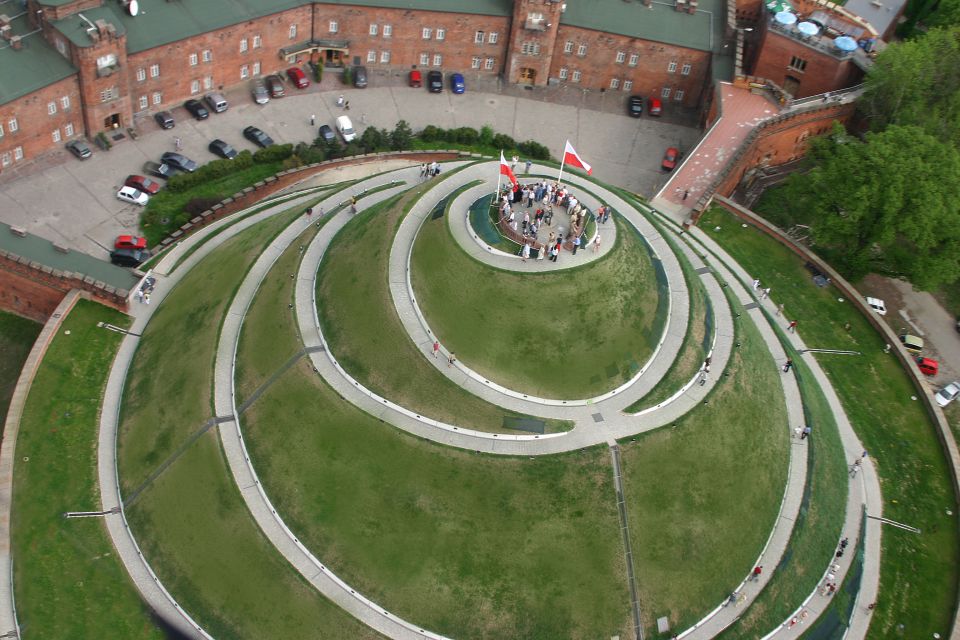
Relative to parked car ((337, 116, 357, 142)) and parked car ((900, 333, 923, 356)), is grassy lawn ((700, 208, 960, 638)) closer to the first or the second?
parked car ((900, 333, 923, 356))

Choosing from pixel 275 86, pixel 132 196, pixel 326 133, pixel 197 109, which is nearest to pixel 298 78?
pixel 275 86

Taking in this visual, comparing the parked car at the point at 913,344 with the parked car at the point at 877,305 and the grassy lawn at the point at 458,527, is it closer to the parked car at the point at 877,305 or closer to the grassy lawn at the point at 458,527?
the parked car at the point at 877,305

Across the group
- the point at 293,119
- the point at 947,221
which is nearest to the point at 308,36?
the point at 293,119

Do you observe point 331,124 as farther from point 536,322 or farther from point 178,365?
point 536,322

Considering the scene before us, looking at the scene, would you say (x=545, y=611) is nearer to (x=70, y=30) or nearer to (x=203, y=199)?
(x=203, y=199)

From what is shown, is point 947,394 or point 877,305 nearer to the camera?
point 947,394

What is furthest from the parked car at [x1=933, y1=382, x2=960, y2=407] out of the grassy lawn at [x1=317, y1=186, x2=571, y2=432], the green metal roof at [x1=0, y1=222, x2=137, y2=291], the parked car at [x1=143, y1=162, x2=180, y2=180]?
the parked car at [x1=143, y1=162, x2=180, y2=180]
